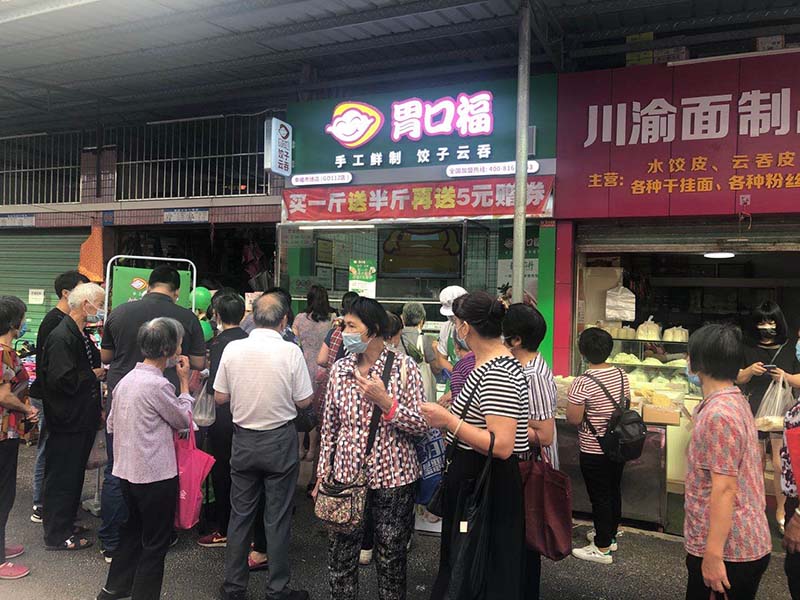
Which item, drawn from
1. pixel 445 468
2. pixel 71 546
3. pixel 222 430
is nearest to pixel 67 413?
pixel 71 546

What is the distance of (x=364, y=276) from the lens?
810 centimetres

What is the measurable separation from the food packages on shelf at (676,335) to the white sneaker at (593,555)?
3267 mm

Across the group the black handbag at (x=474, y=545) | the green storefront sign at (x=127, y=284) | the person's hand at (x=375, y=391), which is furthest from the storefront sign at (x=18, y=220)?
the black handbag at (x=474, y=545)

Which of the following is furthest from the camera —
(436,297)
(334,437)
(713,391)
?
(436,297)

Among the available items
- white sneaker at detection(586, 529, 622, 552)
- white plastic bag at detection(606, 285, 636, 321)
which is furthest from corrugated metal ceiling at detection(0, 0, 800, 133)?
white sneaker at detection(586, 529, 622, 552)

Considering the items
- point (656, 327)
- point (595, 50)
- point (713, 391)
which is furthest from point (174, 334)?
point (595, 50)

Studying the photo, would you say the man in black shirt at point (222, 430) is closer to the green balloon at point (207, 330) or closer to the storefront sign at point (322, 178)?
the green balloon at point (207, 330)

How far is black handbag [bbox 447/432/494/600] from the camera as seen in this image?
260 centimetres

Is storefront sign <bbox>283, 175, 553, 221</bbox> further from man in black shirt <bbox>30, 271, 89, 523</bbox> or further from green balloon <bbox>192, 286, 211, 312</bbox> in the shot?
man in black shirt <bbox>30, 271, 89, 523</bbox>

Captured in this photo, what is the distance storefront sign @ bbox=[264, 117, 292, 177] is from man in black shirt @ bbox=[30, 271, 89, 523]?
3.46 metres

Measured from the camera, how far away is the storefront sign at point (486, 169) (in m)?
7.02

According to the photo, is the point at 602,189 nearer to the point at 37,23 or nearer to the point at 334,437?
the point at 334,437

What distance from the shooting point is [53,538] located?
4.38 m

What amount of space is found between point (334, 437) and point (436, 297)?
4.71 metres
